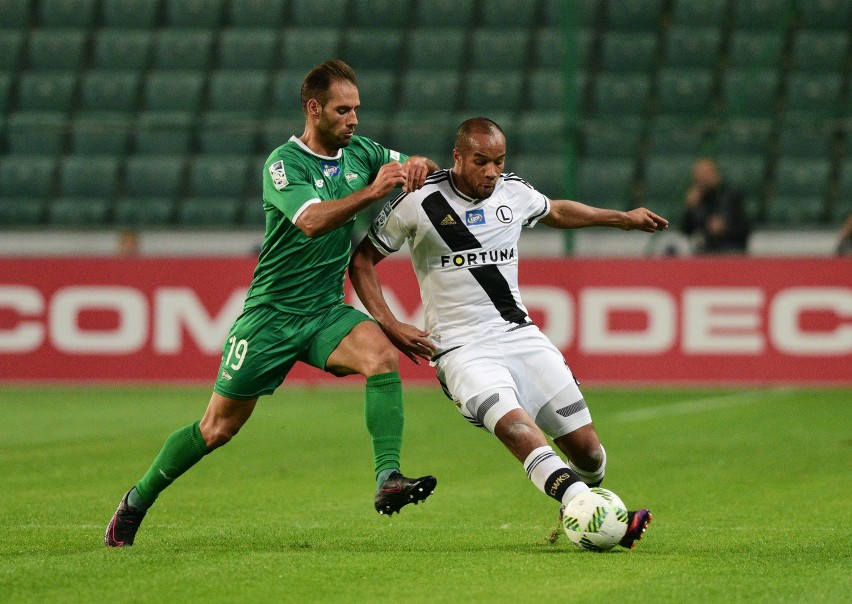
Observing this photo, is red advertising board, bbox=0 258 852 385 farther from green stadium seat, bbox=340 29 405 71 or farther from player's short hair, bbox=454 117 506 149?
player's short hair, bbox=454 117 506 149

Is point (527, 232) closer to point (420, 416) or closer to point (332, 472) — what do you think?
point (420, 416)

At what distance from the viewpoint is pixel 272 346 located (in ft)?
21.5

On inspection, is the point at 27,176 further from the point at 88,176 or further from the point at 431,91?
the point at 431,91

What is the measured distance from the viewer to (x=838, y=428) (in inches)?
471

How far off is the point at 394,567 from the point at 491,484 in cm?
320

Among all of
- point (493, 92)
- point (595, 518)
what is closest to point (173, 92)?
point (493, 92)

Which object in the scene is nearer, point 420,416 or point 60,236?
point 420,416

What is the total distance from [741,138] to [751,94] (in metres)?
1.95

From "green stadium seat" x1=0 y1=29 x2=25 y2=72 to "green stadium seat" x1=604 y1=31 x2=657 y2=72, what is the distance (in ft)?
25.9

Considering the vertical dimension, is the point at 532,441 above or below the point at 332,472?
above

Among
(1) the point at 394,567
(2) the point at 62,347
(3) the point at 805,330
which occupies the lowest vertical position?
(2) the point at 62,347

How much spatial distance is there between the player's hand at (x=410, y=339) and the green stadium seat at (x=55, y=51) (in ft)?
48.7

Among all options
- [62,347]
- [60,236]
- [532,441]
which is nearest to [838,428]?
[532,441]

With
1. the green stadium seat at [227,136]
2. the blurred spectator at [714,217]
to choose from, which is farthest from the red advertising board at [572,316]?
the green stadium seat at [227,136]
